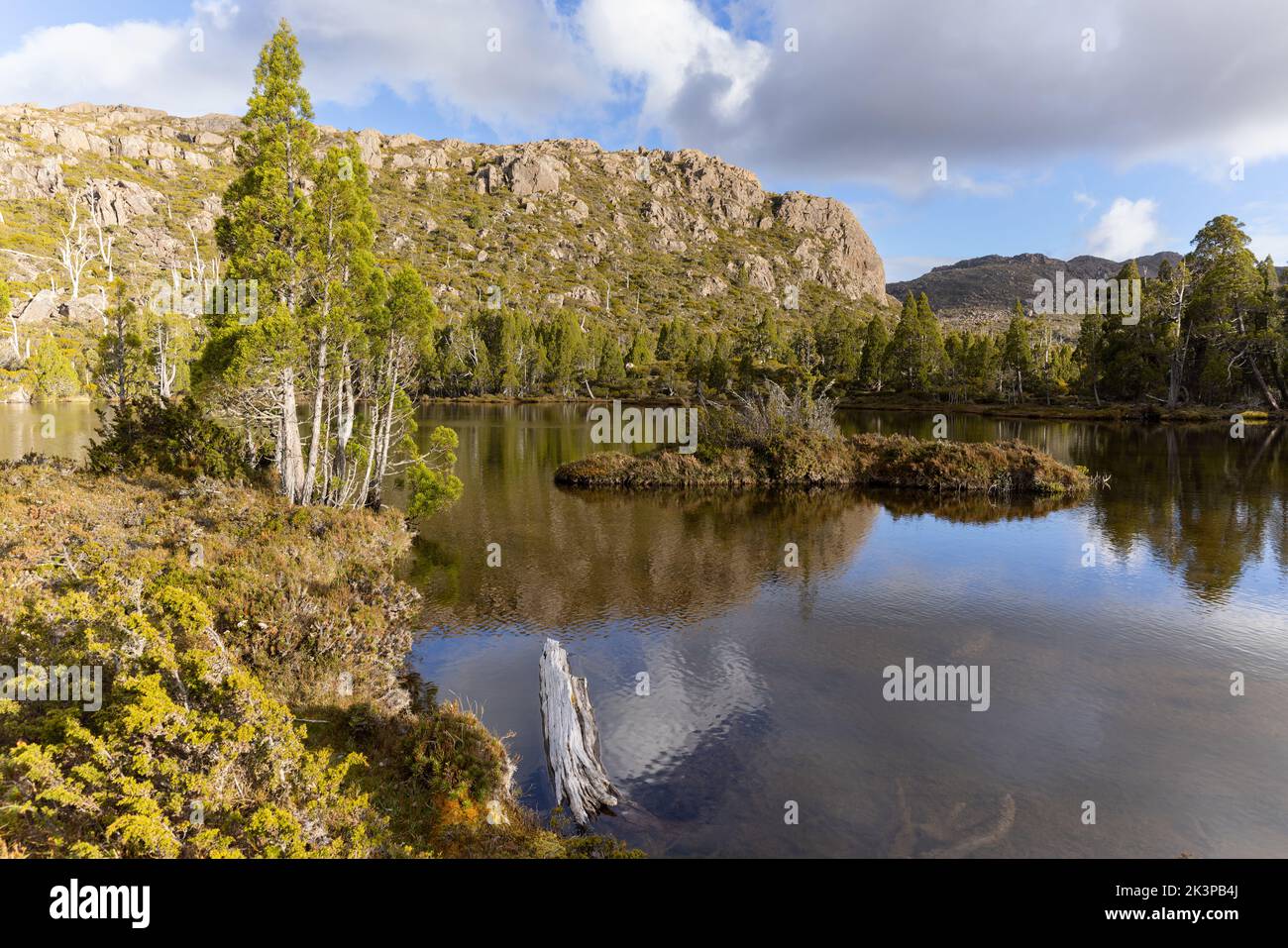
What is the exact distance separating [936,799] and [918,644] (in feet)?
22.2

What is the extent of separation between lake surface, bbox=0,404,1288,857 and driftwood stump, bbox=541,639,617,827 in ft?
1.39

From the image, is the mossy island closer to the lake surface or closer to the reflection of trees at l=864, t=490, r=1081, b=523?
the reflection of trees at l=864, t=490, r=1081, b=523

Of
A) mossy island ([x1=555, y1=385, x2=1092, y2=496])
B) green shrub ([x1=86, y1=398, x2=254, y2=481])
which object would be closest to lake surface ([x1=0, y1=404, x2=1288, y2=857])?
mossy island ([x1=555, y1=385, x2=1092, y2=496])

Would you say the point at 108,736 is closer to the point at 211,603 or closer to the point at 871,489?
the point at 211,603

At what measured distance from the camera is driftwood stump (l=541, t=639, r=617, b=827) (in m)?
10.6

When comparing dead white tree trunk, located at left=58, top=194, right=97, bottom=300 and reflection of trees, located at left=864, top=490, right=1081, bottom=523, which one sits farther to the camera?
dead white tree trunk, located at left=58, top=194, right=97, bottom=300

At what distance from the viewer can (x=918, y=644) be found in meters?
17.1

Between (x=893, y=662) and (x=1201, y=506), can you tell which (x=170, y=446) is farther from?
(x=1201, y=506)

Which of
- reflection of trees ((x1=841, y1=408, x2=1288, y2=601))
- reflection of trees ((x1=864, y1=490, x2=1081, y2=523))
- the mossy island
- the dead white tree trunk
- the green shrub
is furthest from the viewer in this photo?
the dead white tree trunk

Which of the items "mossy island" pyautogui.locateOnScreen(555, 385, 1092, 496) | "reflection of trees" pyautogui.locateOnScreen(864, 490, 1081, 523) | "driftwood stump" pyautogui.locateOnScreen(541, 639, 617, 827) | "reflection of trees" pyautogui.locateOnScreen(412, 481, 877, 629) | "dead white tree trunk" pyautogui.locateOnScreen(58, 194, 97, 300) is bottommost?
"driftwood stump" pyautogui.locateOnScreen(541, 639, 617, 827)

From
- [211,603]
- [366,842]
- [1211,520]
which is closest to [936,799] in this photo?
[366,842]

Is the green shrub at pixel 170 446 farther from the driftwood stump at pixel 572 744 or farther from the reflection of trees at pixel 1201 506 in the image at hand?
the reflection of trees at pixel 1201 506

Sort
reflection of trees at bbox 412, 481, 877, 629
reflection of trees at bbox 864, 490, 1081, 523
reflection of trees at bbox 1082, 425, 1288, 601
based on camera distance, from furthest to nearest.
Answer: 1. reflection of trees at bbox 864, 490, 1081, 523
2. reflection of trees at bbox 1082, 425, 1288, 601
3. reflection of trees at bbox 412, 481, 877, 629

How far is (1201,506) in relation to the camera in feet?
105
